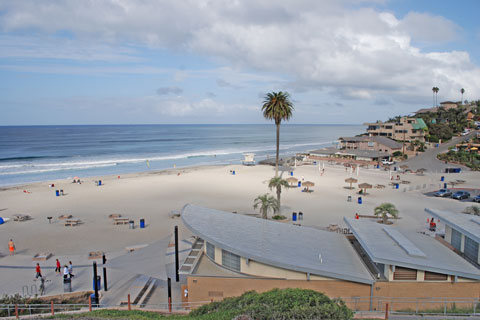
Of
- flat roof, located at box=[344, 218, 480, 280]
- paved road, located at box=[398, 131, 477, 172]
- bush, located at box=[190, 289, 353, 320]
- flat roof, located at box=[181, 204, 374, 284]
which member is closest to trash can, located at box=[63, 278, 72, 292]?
flat roof, located at box=[181, 204, 374, 284]

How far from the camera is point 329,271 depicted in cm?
1145

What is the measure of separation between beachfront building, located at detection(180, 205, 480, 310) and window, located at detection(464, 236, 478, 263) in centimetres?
121

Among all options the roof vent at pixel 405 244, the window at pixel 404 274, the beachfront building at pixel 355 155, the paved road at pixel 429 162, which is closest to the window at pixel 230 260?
the window at pixel 404 274

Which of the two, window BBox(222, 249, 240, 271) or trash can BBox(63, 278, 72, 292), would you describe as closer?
window BBox(222, 249, 240, 271)

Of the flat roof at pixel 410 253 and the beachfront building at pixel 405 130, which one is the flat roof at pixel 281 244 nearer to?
the flat roof at pixel 410 253

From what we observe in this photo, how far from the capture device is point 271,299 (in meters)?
8.71

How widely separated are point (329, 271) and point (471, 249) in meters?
7.23

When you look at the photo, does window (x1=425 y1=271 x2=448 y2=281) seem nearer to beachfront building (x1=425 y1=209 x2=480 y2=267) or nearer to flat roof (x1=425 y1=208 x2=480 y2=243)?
beachfront building (x1=425 y1=209 x2=480 y2=267)

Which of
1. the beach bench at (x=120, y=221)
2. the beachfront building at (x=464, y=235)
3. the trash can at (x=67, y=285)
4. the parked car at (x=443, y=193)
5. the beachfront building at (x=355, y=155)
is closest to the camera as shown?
the beachfront building at (x=464, y=235)

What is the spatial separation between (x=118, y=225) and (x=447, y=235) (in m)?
21.3

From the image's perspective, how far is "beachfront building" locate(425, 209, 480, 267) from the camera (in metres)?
13.7

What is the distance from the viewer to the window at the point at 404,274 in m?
11.9

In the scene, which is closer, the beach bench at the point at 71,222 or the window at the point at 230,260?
the window at the point at 230,260

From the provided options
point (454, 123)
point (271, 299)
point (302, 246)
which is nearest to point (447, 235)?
point (302, 246)
